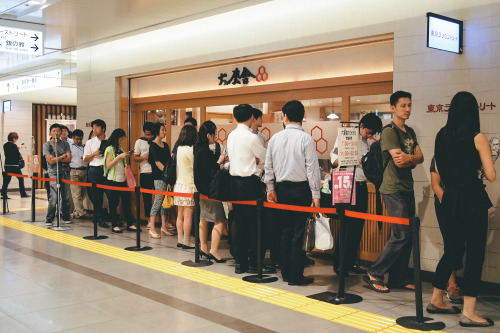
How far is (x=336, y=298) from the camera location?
489 cm

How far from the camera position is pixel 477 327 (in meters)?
4.21

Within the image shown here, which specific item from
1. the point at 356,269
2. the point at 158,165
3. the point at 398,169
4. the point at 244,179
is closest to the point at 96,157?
the point at 158,165

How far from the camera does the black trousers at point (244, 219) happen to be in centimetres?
585

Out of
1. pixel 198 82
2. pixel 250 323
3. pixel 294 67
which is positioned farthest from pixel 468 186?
pixel 198 82

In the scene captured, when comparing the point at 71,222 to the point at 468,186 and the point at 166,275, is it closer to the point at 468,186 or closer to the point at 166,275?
the point at 166,275

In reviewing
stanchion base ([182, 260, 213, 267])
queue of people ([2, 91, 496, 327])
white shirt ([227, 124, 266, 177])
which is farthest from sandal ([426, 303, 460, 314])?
stanchion base ([182, 260, 213, 267])

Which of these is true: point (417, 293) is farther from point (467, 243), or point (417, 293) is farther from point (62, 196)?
point (62, 196)

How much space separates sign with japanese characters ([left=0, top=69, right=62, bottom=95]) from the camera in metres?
12.2

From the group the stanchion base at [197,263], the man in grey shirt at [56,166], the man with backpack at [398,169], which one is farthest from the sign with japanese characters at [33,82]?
the man with backpack at [398,169]

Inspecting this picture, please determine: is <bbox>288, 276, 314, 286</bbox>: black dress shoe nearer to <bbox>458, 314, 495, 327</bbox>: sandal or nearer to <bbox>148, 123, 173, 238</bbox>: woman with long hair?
<bbox>458, 314, 495, 327</bbox>: sandal

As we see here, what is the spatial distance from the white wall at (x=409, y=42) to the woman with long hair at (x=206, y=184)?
6.00ft

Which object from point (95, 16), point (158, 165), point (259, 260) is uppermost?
point (95, 16)

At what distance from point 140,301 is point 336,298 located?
1.77 metres

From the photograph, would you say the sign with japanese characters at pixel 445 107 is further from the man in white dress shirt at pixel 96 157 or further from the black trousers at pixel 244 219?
the man in white dress shirt at pixel 96 157
